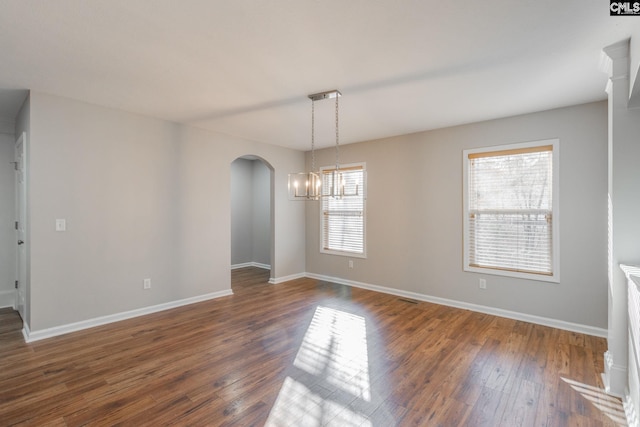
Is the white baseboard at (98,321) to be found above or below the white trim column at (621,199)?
below

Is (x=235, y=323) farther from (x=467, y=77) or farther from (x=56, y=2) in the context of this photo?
(x=467, y=77)

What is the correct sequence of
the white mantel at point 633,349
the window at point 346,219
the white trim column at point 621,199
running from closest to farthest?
the white mantel at point 633,349 < the white trim column at point 621,199 < the window at point 346,219

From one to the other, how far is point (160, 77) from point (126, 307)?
2.85 metres

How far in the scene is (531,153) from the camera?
3740 millimetres

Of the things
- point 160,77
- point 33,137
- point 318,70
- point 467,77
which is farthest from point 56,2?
point 467,77

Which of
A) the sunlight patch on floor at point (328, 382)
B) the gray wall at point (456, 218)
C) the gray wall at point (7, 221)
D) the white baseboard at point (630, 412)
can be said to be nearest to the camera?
the white baseboard at point (630, 412)

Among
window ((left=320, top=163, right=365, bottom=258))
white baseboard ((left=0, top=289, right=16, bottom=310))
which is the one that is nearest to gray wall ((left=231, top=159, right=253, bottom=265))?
window ((left=320, top=163, right=365, bottom=258))

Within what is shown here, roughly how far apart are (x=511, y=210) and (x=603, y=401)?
2235 mm

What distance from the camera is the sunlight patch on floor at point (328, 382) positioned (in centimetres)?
201

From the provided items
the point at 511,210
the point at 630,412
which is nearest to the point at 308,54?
the point at 511,210

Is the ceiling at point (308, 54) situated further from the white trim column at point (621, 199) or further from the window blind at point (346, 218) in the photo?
the window blind at point (346, 218)

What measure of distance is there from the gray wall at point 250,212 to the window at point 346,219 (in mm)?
1830

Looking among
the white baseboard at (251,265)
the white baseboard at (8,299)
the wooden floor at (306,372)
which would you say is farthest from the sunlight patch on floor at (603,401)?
the white baseboard at (8,299)

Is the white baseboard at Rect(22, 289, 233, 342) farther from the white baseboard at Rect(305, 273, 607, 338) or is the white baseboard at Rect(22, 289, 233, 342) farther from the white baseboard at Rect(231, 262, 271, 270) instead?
the white baseboard at Rect(305, 273, 607, 338)
